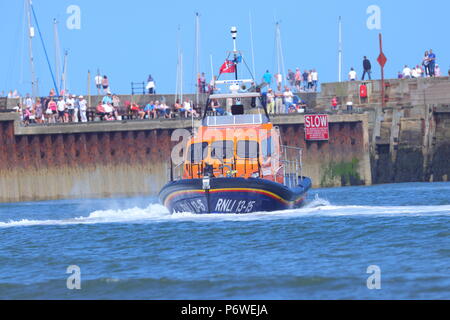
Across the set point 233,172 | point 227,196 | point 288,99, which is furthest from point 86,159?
point 227,196

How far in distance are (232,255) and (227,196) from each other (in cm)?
543

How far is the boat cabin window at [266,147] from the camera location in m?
28.2

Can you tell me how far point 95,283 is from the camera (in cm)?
1852

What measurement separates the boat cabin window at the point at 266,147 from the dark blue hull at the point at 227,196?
3.50ft

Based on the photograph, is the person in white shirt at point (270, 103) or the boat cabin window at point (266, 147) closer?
the boat cabin window at point (266, 147)

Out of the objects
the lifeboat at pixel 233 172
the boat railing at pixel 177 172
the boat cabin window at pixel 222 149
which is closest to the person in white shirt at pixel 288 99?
the boat railing at pixel 177 172

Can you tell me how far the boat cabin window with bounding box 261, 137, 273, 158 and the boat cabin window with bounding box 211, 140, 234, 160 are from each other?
0.79 meters

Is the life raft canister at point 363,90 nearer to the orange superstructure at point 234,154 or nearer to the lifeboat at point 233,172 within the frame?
the lifeboat at point 233,172

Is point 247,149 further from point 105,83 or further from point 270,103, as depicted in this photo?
point 105,83

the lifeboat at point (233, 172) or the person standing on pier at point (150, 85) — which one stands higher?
the person standing on pier at point (150, 85)

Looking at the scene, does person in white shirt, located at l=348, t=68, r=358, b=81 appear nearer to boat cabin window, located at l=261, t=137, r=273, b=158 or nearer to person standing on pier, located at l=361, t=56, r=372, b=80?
person standing on pier, located at l=361, t=56, r=372, b=80

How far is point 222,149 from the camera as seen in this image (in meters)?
28.1
